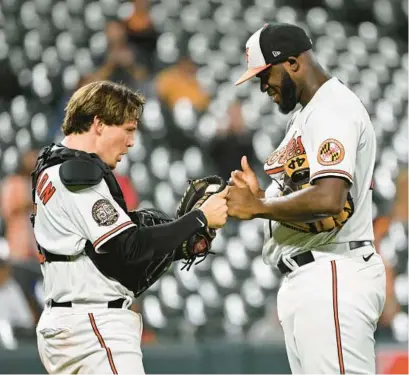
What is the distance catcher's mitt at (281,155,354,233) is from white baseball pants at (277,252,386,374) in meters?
0.11

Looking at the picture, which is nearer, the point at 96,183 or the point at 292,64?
the point at 96,183

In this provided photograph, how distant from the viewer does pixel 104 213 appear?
233 centimetres

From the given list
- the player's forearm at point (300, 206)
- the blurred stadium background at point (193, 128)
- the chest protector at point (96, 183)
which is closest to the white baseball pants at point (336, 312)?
the player's forearm at point (300, 206)

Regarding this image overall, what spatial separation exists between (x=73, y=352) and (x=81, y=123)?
0.62 m

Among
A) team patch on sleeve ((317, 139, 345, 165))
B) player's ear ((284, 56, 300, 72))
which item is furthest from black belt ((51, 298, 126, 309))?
player's ear ((284, 56, 300, 72))

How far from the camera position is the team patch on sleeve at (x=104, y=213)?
232 centimetres

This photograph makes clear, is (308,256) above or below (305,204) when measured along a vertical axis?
below

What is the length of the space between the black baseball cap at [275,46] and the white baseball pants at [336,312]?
589 mm

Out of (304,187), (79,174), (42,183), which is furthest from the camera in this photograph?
(304,187)

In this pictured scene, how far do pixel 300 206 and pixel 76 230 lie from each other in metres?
0.60

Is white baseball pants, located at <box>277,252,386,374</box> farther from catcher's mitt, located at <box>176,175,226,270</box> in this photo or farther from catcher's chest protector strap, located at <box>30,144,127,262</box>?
catcher's chest protector strap, located at <box>30,144,127,262</box>

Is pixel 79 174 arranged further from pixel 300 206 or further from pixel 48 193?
pixel 300 206

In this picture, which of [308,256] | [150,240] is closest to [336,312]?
[308,256]

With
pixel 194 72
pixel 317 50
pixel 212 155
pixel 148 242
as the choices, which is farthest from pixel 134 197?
pixel 148 242
